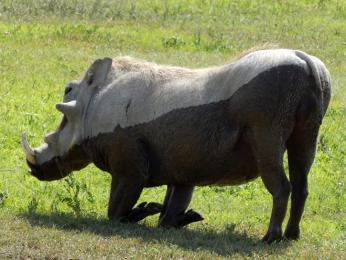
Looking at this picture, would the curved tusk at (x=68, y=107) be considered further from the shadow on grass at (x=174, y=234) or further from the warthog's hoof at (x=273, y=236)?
the warthog's hoof at (x=273, y=236)

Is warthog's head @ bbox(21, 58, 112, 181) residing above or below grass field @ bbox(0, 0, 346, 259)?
above

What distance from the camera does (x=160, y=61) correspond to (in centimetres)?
1950

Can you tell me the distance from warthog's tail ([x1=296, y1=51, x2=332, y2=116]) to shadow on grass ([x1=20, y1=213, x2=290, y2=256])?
1.40m

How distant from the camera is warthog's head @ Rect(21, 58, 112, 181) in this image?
10680 millimetres

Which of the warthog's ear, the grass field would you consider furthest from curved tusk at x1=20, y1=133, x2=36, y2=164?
the warthog's ear

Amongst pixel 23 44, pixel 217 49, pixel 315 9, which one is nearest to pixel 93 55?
pixel 23 44

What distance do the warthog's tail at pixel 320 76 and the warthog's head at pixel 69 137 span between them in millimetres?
2361

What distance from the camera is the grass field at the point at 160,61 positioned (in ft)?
29.3

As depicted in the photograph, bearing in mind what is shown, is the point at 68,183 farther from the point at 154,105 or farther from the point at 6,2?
the point at 6,2

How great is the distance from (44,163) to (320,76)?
3.35m

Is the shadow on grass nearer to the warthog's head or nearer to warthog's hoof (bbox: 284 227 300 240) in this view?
warthog's hoof (bbox: 284 227 300 240)

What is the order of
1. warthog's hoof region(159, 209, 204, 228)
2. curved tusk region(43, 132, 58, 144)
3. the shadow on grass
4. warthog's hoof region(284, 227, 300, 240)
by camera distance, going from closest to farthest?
the shadow on grass, warthog's hoof region(284, 227, 300, 240), warthog's hoof region(159, 209, 204, 228), curved tusk region(43, 132, 58, 144)

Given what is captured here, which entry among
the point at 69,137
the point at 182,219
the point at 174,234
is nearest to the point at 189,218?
the point at 182,219

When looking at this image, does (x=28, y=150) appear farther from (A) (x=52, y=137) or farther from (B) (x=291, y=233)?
(B) (x=291, y=233)
